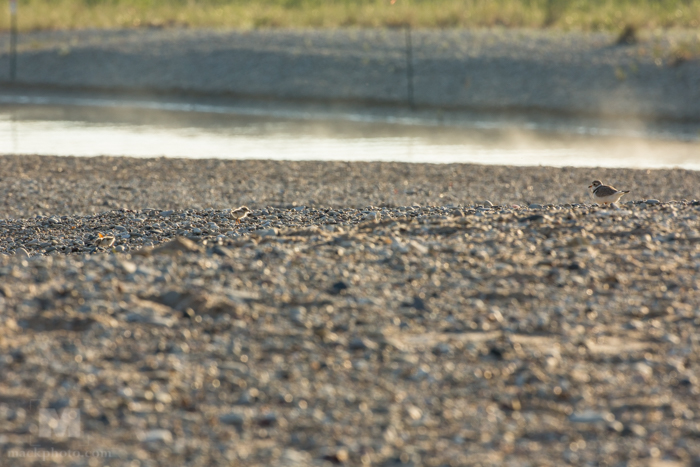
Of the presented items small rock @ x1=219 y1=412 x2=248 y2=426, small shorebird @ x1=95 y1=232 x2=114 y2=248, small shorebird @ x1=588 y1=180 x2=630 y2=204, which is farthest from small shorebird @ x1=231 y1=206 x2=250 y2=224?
small rock @ x1=219 y1=412 x2=248 y2=426

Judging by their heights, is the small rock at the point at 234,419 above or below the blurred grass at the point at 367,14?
below

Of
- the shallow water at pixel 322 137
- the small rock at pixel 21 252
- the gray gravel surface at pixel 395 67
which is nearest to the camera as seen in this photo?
the small rock at pixel 21 252

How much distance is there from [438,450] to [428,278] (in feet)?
6.10

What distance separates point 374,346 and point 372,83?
16.8 metres

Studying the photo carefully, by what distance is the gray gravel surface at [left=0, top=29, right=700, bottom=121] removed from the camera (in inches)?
762

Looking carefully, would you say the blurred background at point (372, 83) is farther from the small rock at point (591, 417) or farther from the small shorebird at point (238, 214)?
the small rock at point (591, 417)

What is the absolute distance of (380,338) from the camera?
4680mm

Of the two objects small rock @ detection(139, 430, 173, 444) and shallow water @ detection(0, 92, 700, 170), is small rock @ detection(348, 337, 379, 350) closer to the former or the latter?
small rock @ detection(139, 430, 173, 444)

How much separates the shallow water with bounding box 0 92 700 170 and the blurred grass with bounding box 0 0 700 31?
22.0ft

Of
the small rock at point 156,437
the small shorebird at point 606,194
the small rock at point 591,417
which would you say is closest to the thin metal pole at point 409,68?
the small shorebird at point 606,194

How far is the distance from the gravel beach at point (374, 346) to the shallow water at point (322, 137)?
7.62 m

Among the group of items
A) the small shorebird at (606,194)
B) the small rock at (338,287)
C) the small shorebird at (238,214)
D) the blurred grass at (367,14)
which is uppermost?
the blurred grass at (367,14)

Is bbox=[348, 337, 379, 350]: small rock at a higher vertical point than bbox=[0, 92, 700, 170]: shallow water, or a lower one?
lower

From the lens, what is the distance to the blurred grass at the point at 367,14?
24312mm
